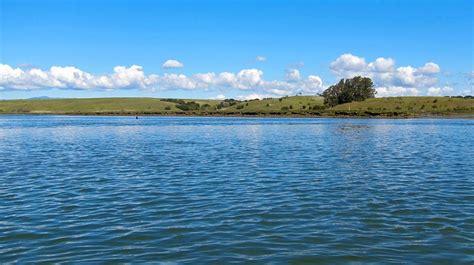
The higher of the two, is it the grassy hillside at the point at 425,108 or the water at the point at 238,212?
the grassy hillside at the point at 425,108

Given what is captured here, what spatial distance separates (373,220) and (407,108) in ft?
594

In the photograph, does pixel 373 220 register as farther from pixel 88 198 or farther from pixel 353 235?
pixel 88 198

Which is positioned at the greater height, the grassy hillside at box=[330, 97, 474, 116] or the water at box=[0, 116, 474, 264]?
the grassy hillside at box=[330, 97, 474, 116]

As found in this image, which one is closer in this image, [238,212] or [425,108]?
[238,212]

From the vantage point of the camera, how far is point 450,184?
88.1ft

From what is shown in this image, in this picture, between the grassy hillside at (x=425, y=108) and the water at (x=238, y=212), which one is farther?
the grassy hillside at (x=425, y=108)

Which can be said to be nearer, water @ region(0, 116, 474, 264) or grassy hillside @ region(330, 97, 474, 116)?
water @ region(0, 116, 474, 264)

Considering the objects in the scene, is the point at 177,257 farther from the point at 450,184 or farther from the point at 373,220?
the point at 450,184

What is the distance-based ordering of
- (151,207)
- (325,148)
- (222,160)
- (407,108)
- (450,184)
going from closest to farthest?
1. (151,207)
2. (450,184)
3. (222,160)
4. (325,148)
5. (407,108)

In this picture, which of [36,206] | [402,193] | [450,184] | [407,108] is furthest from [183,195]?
[407,108]

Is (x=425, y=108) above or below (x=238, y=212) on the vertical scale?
above

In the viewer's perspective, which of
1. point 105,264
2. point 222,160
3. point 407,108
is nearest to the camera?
point 105,264

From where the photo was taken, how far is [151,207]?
2116cm

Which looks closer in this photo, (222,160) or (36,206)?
(36,206)
